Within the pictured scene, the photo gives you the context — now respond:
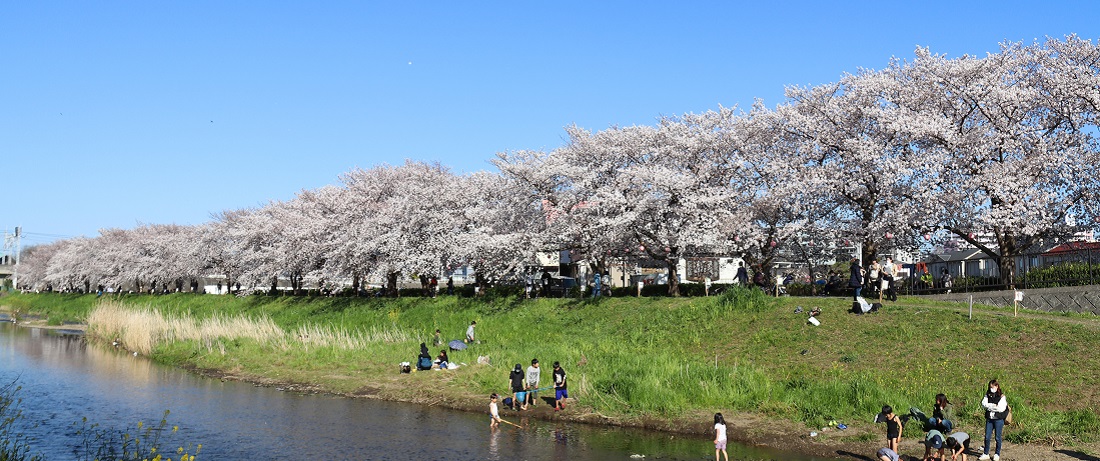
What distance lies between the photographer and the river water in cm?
2402

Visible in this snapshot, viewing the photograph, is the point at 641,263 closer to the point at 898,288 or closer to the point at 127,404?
the point at 898,288

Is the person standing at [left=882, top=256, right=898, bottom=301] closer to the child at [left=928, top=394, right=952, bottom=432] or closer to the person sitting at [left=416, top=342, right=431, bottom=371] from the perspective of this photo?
the child at [left=928, top=394, right=952, bottom=432]

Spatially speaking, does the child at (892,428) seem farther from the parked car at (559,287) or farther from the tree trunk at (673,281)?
the parked car at (559,287)

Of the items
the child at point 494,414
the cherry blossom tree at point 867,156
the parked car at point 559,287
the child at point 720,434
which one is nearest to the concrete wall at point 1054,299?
the cherry blossom tree at point 867,156

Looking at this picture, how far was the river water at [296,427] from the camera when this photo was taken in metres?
24.0

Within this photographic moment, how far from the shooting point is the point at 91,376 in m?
40.9

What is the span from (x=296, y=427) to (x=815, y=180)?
92.7 ft

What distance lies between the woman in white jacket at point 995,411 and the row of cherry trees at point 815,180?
22023 mm

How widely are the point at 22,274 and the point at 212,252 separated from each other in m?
79.7

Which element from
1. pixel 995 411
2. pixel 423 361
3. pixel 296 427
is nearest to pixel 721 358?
pixel 423 361

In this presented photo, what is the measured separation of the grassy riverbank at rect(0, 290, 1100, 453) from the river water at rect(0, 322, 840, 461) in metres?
2.01

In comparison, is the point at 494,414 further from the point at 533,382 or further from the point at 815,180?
the point at 815,180

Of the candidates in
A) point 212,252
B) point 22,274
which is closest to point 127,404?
point 212,252

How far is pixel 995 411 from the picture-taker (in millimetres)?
21203
